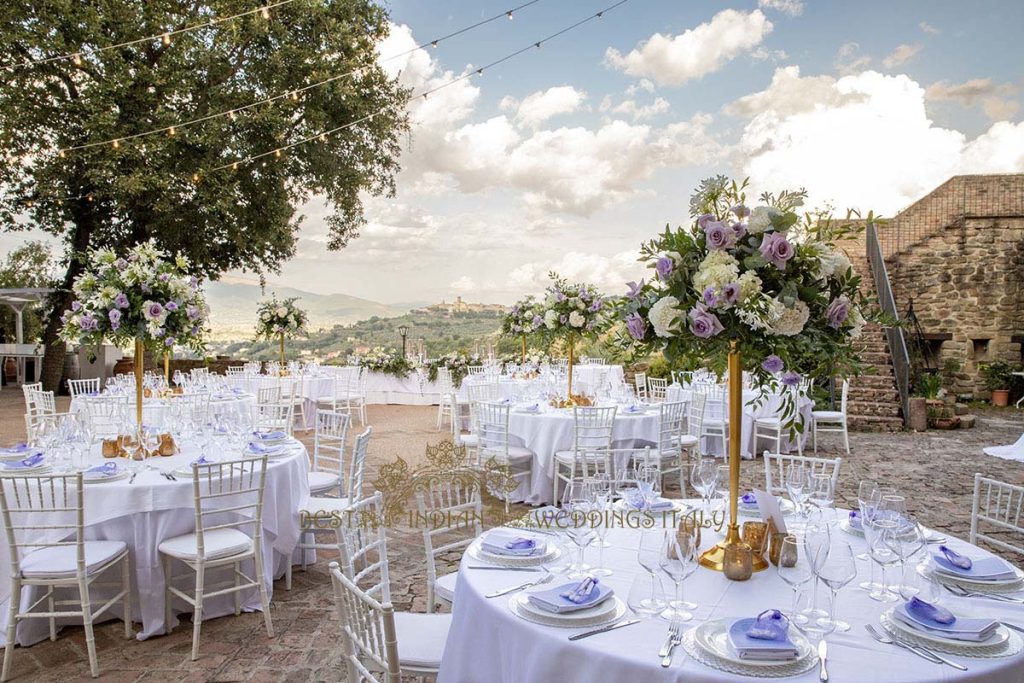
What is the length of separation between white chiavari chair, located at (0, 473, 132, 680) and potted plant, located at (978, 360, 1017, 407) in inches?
654

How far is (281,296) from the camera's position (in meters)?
16.9

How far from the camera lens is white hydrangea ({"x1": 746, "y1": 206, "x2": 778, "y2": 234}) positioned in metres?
2.36

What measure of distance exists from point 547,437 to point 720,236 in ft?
15.1

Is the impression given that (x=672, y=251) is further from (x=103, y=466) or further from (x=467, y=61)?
(x=467, y=61)

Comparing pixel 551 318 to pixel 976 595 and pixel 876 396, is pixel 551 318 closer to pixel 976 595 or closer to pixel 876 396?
pixel 976 595

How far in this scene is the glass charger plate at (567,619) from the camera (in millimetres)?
1988

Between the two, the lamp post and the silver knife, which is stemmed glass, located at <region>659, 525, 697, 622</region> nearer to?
the silver knife

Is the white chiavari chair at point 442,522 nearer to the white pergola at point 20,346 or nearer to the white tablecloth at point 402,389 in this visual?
the white tablecloth at point 402,389

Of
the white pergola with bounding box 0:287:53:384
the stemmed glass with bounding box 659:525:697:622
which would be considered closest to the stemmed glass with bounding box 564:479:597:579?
the stemmed glass with bounding box 659:525:697:622

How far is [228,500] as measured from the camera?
13.6 feet

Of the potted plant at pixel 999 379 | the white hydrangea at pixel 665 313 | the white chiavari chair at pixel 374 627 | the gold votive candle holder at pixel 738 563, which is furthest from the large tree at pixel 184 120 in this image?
the potted plant at pixel 999 379

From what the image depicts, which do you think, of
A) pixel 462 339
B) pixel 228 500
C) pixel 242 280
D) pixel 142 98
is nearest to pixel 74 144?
pixel 142 98

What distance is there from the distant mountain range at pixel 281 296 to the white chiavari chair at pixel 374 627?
46.1 feet

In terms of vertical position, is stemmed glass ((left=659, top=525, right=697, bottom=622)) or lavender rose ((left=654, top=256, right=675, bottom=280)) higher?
lavender rose ((left=654, top=256, right=675, bottom=280))
